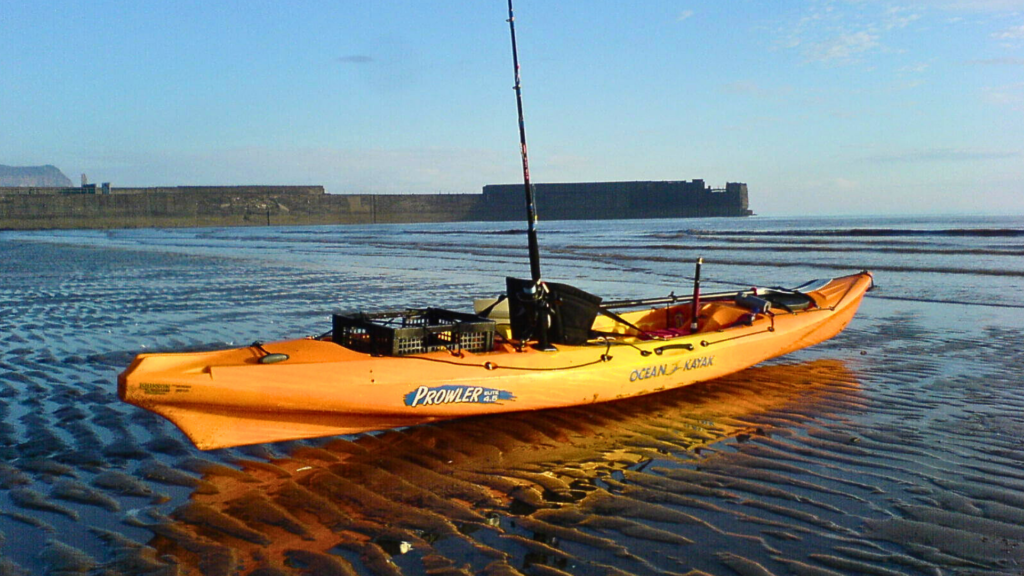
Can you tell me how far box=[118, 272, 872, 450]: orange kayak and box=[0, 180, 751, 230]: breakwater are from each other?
7686 cm

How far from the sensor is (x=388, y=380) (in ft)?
18.7

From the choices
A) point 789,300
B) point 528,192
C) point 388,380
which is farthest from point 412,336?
point 789,300

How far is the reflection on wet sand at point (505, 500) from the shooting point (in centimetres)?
385

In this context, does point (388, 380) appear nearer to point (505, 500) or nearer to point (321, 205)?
point (505, 500)

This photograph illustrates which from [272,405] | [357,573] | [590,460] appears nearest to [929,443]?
[590,460]

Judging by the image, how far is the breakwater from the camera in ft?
246

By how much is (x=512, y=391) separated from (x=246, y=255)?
22916 mm

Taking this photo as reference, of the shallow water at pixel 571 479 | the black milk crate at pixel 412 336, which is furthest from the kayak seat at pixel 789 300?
the black milk crate at pixel 412 336

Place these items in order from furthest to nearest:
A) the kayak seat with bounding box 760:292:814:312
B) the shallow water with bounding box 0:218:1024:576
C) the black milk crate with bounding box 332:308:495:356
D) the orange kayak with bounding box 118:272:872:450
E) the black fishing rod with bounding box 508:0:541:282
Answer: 1. the kayak seat with bounding box 760:292:814:312
2. the black fishing rod with bounding box 508:0:541:282
3. the black milk crate with bounding box 332:308:495:356
4. the orange kayak with bounding box 118:272:872:450
5. the shallow water with bounding box 0:218:1024:576

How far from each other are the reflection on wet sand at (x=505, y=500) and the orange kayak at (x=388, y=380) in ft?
0.71

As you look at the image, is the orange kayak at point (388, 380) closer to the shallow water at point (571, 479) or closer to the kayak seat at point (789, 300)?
the shallow water at point (571, 479)

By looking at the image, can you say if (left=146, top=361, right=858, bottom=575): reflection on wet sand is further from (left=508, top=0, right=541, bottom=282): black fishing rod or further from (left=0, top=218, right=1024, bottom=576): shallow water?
(left=508, top=0, right=541, bottom=282): black fishing rod

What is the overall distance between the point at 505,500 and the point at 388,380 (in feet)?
4.84

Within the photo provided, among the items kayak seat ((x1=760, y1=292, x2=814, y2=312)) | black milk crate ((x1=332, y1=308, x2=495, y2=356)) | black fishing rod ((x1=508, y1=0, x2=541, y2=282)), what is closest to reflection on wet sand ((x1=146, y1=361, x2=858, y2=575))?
black milk crate ((x1=332, y1=308, x2=495, y2=356))
